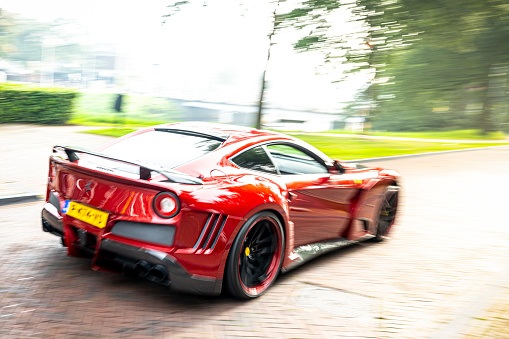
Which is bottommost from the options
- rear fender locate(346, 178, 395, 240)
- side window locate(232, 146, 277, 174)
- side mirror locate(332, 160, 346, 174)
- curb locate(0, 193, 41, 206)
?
curb locate(0, 193, 41, 206)

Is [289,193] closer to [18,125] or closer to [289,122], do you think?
[18,125]

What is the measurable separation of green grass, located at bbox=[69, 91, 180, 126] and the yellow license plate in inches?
699

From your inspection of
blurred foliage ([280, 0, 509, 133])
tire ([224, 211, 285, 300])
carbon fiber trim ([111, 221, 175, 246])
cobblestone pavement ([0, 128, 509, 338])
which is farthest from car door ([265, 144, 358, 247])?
carbon fiber trim ([111, 221, 175, 246])

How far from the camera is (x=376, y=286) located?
4.98m

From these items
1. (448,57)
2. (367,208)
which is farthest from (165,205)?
(367,208)

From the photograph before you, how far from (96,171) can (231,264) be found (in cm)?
123

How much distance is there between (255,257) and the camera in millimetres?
4461

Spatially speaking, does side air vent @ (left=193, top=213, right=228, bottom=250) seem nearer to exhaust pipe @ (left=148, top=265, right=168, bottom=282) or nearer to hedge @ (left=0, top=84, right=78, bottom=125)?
exhaust pipe @ (left=148, top=265, right=168, bottom=282)

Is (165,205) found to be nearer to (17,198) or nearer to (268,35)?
(17,198)

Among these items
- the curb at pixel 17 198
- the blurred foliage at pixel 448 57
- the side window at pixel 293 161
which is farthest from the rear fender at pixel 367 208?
the curb at pixel 17 198

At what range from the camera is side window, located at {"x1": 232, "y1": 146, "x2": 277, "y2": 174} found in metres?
4.49

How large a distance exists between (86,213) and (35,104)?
16629mm

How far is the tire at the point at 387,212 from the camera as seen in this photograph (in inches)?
257

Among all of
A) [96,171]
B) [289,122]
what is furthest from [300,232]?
[289,122]
